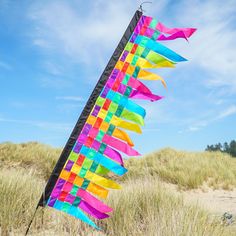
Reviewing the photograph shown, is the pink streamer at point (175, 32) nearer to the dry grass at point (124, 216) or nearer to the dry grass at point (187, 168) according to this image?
the dry grass at point (124, 216)

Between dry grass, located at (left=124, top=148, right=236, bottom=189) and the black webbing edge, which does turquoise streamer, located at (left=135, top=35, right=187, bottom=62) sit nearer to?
the black webbing edge

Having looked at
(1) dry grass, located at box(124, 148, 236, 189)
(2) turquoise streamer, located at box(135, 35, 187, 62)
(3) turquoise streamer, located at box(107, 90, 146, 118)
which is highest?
(1) dry grass, located at box(124, 148, 236, 189)

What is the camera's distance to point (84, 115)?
9.91ft

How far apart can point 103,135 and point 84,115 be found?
0.25 m

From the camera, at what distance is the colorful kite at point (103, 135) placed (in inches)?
117

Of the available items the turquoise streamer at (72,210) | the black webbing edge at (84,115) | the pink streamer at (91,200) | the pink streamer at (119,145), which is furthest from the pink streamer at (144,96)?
the turquoise streamer at (72,210)

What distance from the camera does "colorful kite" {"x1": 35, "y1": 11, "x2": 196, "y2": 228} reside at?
9.78ft

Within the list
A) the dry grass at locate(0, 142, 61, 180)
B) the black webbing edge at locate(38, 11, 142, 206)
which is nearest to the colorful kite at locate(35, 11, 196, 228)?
the black webbing edge at locate(38, 11, 142, 206)

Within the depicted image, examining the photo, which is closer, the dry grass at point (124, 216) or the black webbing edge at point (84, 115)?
the black webbing edge at point (84, 115)

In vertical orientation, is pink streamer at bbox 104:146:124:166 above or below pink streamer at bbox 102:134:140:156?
below

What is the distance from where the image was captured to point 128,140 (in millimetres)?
2979

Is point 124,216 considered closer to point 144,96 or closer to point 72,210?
point 72,210

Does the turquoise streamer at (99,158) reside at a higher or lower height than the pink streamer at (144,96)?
lower

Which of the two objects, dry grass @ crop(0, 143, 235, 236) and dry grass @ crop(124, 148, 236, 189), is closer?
dry grass @ crop(0, 143, 235, 236)
